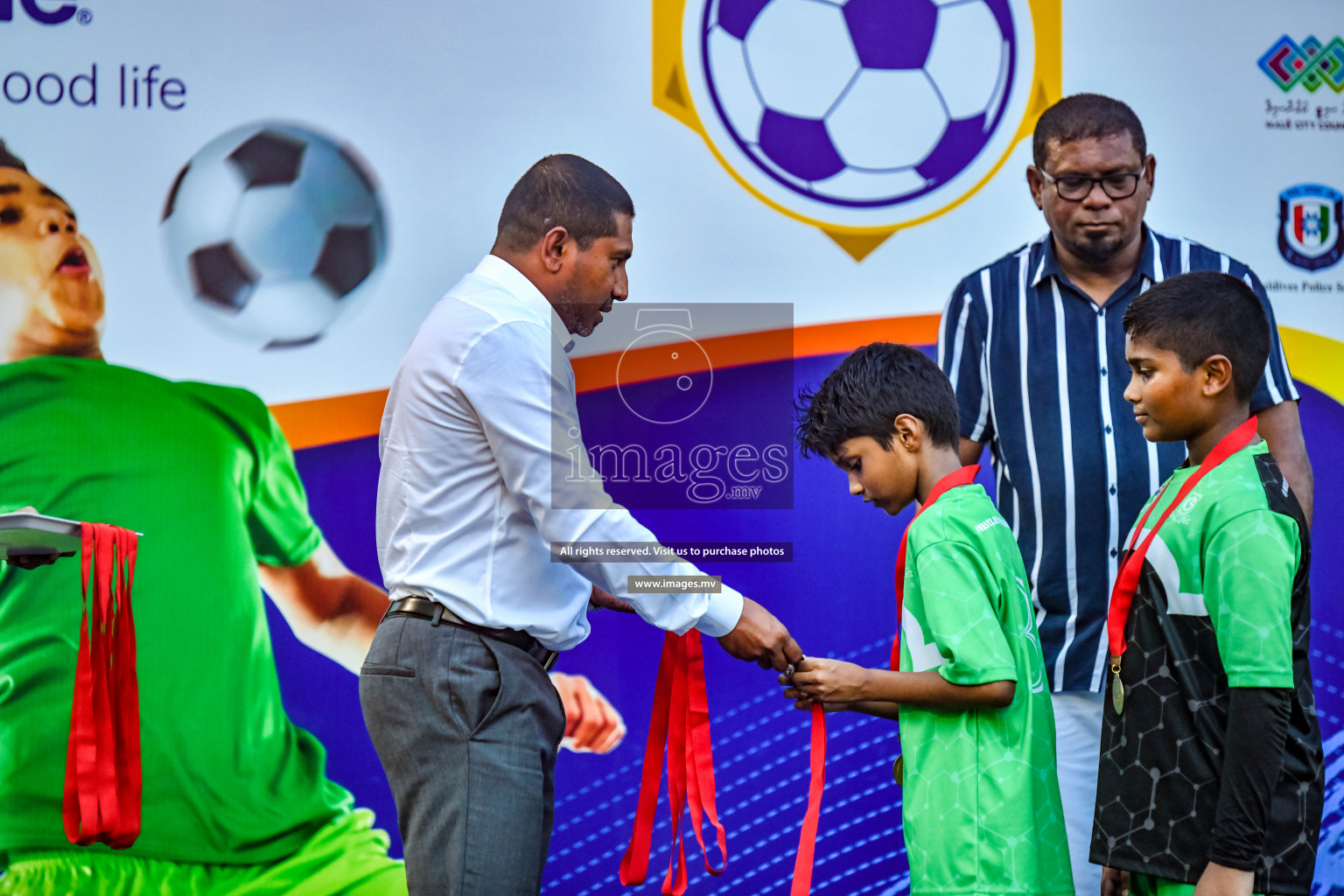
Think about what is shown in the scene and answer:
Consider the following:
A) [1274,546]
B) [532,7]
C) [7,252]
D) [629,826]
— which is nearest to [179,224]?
[7,252]

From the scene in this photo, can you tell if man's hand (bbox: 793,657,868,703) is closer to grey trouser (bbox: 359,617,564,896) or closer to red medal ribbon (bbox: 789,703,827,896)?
red medal ribbon (bbox: 789,703,827,896)

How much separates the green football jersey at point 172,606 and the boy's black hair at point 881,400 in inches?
65.1

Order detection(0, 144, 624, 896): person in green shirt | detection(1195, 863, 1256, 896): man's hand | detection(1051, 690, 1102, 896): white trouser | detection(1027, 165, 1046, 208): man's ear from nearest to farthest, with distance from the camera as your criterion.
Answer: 1. detection(1195, 863, 1256, 896): man's hand
2. detection(1051, 690, 1102, 896): white trouser
3. detection(1027, 165, 1046, 208): man's ear
4. detection(0, 144, 624, 896): person in green shirt

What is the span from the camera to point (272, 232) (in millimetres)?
3264

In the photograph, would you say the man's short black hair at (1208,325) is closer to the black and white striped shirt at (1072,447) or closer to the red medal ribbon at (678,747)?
the black and white striped shirt at (1072,447)

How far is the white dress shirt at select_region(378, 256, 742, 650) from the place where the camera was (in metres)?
2.05

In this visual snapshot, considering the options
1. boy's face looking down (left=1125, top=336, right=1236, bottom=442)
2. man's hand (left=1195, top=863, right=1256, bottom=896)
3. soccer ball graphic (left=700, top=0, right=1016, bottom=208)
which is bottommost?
man's hand (left=1195, top=863, right=1256, bottom=896)

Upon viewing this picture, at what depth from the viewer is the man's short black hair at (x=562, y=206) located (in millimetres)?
2246

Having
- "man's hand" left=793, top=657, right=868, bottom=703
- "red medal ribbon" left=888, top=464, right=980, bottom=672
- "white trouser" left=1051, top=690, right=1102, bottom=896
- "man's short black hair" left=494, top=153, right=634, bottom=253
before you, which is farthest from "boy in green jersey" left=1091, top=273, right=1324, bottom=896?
"man's short black hair" left=494, top=153, right=634, bottom=253

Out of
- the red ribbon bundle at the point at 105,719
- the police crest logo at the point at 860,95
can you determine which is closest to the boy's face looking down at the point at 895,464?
the police crest logo at the point at 860,95

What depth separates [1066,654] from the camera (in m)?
2.84

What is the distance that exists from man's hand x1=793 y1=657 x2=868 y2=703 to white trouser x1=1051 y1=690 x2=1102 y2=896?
2.93 ft

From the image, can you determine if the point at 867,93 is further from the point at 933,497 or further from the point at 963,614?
the point at 963,614

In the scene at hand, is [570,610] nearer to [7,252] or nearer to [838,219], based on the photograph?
[838,219]
